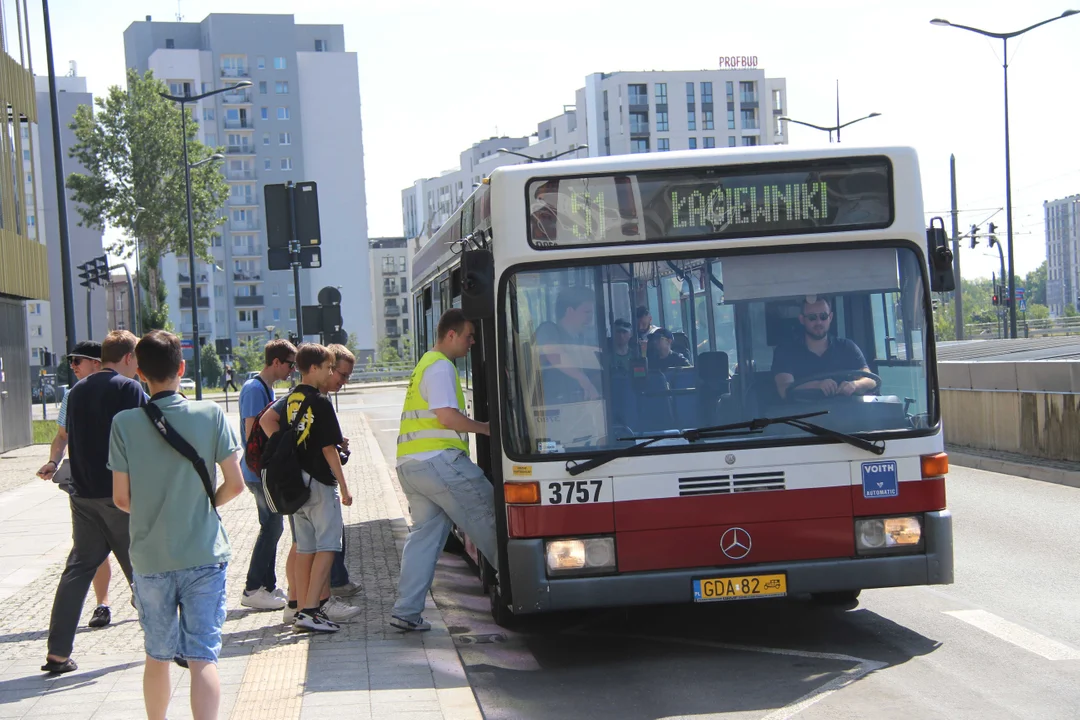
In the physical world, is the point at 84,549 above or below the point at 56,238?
below

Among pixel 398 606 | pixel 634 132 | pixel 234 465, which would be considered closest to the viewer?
pixel 234 465

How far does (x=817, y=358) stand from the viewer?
22.4 feet

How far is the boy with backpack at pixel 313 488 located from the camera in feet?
25.0

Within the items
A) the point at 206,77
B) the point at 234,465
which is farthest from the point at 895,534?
the point at 206,77

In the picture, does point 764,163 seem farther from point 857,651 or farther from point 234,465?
point 234,465

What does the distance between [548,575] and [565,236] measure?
1786 millimetres

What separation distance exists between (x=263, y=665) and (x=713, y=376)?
2803 mm

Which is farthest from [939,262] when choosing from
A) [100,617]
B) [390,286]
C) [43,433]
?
[390,286]

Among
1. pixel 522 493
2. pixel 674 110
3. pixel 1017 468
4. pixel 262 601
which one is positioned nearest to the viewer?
pixel 522 493

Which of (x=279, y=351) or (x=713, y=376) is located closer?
(x=713, y=376)

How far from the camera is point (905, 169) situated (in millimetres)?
7012

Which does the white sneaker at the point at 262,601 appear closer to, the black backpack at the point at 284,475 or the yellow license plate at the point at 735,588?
the black backpack at the point at 284,475

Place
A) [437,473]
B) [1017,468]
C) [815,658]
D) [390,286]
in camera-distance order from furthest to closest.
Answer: [390,286] → [1017,468] → [437,473] → [815,658]

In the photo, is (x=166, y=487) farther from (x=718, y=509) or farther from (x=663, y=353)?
(x=718, y=509)
